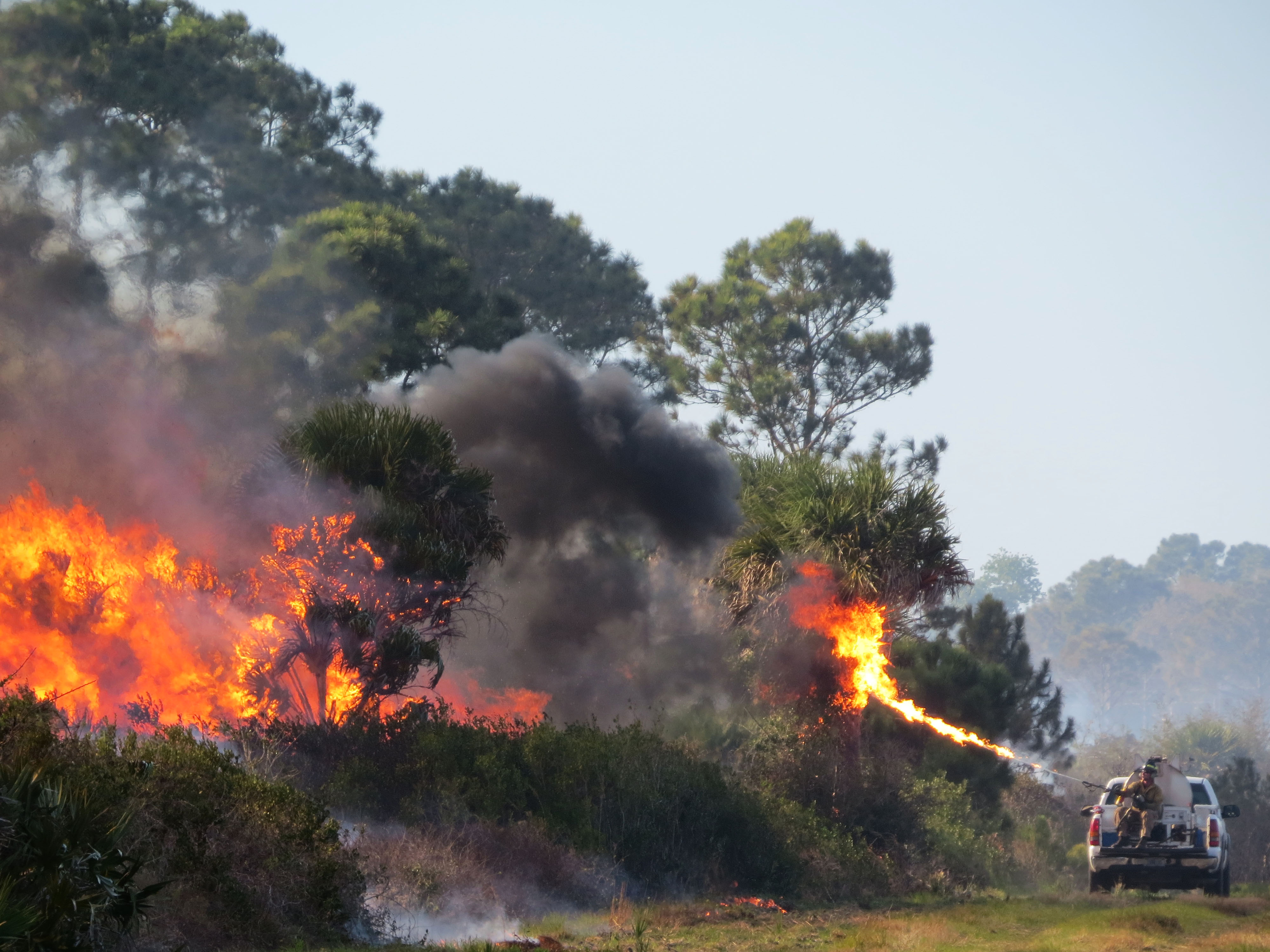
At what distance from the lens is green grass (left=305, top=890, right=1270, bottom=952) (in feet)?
45.2

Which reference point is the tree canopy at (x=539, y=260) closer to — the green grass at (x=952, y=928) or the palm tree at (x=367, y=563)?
the palm tree at (x=367, y=563)

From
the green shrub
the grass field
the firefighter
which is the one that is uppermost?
the firefighter

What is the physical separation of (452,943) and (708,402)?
35402 mm

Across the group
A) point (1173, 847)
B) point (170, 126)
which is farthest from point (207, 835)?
point (170, 126)

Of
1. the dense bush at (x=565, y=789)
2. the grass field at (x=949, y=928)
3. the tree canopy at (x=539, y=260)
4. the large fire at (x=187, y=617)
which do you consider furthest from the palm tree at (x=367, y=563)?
the tree canopy at (x=539, y=260)

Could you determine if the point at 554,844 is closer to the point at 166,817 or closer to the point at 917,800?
the point at 166,817

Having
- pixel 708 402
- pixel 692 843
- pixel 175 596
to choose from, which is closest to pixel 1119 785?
pixel 692 843

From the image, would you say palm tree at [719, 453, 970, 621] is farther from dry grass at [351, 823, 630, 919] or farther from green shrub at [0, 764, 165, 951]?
green shrub at [0, 764, 165, 951]

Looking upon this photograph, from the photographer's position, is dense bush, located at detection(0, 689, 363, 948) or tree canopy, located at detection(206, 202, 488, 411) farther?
tree canopy, located at detection(206, 202, 488, 411)

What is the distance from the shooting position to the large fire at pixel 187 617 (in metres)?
20.4

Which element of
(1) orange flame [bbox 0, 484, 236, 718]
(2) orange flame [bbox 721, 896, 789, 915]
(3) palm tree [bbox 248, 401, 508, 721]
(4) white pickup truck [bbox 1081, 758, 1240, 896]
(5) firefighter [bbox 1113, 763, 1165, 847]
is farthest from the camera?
(1) orange flame [bbox 0, 484, 236, 718]

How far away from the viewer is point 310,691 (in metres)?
22.3

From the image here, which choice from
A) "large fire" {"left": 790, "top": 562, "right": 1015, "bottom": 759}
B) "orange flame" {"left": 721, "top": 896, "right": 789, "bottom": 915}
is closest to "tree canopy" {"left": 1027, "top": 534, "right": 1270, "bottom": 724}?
"large fire" {"left": 790, "top": 562, "right": 1015, "bottom": 759}

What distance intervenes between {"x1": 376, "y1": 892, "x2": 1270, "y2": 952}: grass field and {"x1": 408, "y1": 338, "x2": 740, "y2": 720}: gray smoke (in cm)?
1036
